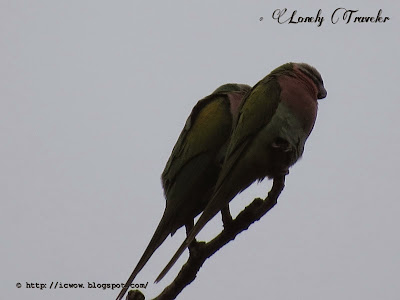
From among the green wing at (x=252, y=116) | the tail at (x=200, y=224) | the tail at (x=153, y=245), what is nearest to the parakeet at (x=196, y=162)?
the tail at (x=153, y=245)

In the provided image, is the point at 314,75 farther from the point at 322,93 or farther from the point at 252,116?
the point at 252,116

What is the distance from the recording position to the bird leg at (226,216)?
4637 mm

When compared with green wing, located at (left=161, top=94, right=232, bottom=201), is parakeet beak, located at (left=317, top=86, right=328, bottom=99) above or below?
above

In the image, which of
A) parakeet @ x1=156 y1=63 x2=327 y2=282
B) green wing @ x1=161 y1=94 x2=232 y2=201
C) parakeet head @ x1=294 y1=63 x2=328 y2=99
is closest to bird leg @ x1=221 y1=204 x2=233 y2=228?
parakeet @ x1=156 y1=63 x2=327 y2=282

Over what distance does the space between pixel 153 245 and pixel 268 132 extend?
120cm

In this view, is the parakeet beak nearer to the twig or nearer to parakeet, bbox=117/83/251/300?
parakeet, bbox=117/83/251/300

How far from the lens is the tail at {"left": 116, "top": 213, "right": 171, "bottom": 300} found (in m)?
4.65

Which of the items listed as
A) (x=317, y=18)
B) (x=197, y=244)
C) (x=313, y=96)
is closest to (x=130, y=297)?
(x=197, y=244)

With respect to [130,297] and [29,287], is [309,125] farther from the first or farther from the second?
[29,287]

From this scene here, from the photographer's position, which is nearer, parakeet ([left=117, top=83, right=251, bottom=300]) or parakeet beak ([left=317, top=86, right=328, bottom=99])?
parakeet ([left=117, top=83, right=251, bottom=300])

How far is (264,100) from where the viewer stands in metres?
5.38

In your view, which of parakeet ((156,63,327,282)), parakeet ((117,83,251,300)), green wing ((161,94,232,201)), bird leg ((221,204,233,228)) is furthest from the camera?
green wing ((161,94,232,201))

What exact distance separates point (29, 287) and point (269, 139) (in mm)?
2552

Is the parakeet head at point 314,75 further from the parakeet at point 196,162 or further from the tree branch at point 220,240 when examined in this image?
the tree branch at point 220,240
